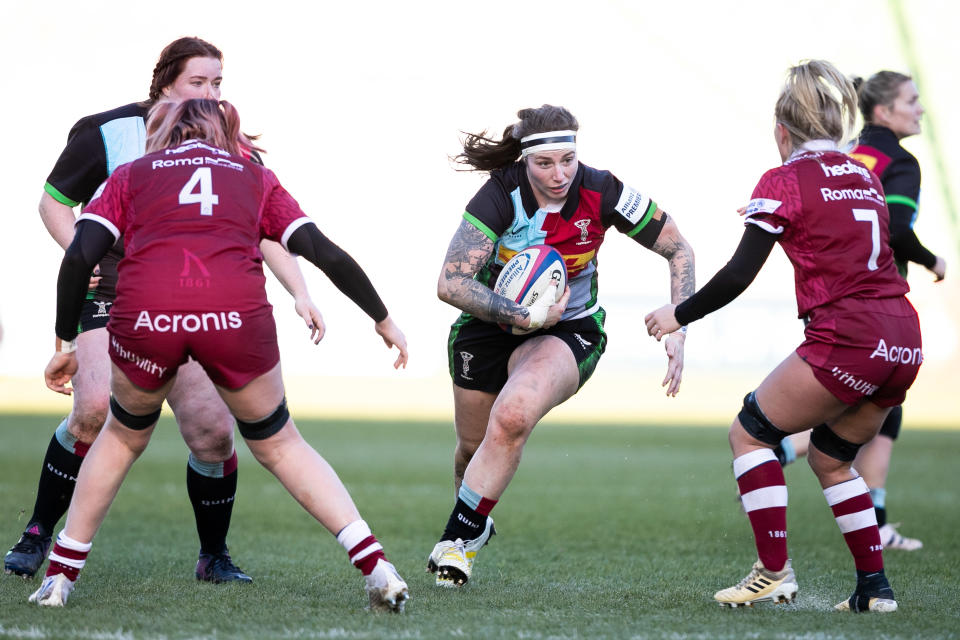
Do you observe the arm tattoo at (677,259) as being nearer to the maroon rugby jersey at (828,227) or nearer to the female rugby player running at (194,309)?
the maroon rugby jersey at (828,227)

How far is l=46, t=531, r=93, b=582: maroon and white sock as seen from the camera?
4.00m

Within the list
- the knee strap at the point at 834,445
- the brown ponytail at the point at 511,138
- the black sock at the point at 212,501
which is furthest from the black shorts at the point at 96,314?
the knee strap at the point at 834,445

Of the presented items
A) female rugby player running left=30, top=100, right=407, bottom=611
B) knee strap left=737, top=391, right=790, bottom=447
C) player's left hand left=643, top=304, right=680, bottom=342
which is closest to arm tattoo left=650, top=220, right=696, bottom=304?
player's left hand left=643, top=304, right=680, bottom=342

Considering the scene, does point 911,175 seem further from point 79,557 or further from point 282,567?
point 79,557

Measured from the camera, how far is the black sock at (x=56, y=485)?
5.01 metres

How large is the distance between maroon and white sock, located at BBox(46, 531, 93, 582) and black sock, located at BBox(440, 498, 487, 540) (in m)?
1.50

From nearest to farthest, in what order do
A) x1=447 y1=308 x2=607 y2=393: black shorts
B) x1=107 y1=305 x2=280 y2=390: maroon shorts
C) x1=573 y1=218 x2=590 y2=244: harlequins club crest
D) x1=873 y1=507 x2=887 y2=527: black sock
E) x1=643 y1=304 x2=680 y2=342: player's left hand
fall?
1. x1=107 y1=305 x2=280 y2=390: maroon shorts
2. x1=643 y1=304 x2=680 y2=342: player's left hand
3. x1=573 y1=218 x2=590 y2=244: harlequins club crest
4. x1=447 y1=308 x2=607 y2=393: black shorts
5. x1=873 y1=507 x2=887 y2=527: black sock

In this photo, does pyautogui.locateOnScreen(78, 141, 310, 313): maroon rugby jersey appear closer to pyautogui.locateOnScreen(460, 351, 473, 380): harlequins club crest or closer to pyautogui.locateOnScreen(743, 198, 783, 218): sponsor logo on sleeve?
pyautogui.locateOnScreen(460, 351, 473, 380): harlequins club crest

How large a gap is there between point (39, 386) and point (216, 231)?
25933mm

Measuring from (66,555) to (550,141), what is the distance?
8.47ft

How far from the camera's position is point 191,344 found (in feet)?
12.6

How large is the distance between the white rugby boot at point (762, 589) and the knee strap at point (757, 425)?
471 mm

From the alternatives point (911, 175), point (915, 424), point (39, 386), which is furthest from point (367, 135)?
point (911, 175)

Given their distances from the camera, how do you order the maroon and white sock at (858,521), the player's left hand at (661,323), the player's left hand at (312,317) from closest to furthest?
the maroon and white sock at (858,521)
the player's left hand at (661,323)
the player's left hand at (312,317)
